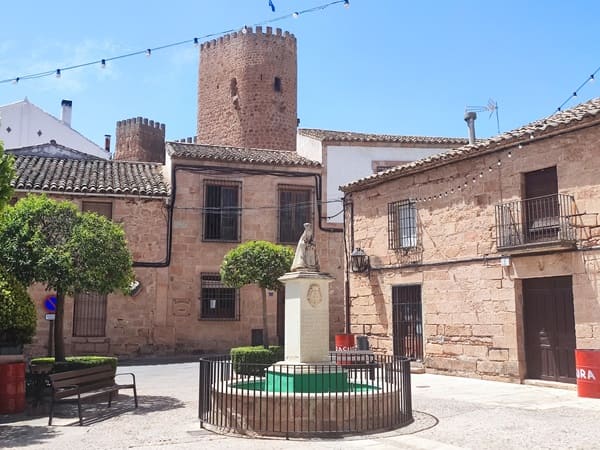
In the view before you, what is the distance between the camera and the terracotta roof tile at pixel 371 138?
21.9 m

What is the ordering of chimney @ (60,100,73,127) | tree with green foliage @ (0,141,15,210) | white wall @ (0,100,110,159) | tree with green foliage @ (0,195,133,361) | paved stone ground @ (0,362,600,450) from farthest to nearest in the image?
chimney @ (60,100,73,127), white wall @ (0,100,110,159), tree with green foliage @ (0,195,133,361), tree with green foliage @ (0,141,15,210), paved stone ground @ (0,362,600,450)

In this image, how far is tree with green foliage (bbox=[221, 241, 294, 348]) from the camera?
15258mm

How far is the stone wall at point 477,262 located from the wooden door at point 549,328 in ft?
0.64

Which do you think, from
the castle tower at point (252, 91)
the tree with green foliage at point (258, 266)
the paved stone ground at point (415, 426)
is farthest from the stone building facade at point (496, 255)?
the castle tower at point (252, 91)

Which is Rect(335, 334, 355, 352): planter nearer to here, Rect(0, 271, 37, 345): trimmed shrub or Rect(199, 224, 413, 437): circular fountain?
Rect(199, 224, 413, 437): circular fountain

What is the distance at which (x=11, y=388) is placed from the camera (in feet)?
29.8

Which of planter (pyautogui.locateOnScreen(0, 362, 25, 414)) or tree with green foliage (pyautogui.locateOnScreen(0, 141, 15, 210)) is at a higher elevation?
tree with green foliage (pyautogui.locateOnScreen(0, 141, 15, 210))

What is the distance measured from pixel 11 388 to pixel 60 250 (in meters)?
2.35

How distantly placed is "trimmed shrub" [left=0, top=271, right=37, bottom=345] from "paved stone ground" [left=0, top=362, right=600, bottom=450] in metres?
1.31

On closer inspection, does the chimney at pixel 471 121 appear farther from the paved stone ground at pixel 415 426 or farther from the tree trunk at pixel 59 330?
the tree trunk at pixel 59 330

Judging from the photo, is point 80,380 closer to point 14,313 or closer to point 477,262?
point 14,313

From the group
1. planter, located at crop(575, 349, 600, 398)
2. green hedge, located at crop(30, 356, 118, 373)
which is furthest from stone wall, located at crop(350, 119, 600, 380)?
green hedge, located at crop(30, 356, 118, 373)

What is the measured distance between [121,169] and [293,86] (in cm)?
1224

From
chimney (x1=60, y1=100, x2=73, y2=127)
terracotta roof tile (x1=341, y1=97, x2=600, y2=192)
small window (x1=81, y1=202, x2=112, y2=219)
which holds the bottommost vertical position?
small window (x1=81, y1=202, x2=112, y2=219)
